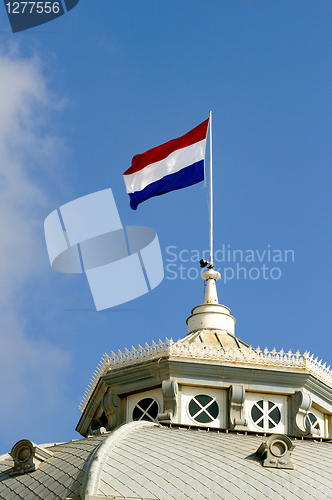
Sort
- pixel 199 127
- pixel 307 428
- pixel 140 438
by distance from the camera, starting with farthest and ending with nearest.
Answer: pixel 199 127
pixel 307 428
pixel 140 438

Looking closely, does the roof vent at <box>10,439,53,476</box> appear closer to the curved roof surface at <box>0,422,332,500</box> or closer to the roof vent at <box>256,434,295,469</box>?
the curved roof surface at <box>0,422,332,500</box>

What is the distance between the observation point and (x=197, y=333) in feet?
121

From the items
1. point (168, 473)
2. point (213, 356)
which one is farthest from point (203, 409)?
point (168, 473)

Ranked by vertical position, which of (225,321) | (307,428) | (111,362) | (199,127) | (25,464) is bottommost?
(25,464)

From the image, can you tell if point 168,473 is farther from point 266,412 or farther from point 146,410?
point 266,412

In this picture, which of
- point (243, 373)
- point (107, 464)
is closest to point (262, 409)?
point (243, 373)

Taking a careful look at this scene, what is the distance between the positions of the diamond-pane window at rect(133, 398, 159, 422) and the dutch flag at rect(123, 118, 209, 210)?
34.6 feet

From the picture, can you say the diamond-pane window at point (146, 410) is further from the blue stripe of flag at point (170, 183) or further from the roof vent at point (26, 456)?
the blue stripe of flag at point (170, 183)

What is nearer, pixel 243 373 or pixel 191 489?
pixel 191 489

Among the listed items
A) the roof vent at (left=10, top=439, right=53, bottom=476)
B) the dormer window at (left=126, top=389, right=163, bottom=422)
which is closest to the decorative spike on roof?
the dormer window at (left=126, top=389, right=163, bottom=422)

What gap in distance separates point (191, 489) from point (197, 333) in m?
11.8

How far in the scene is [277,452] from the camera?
2784cm

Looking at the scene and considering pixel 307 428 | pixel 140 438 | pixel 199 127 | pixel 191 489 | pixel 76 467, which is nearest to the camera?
pixel 191 489

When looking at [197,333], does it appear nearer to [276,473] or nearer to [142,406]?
[142,406]
